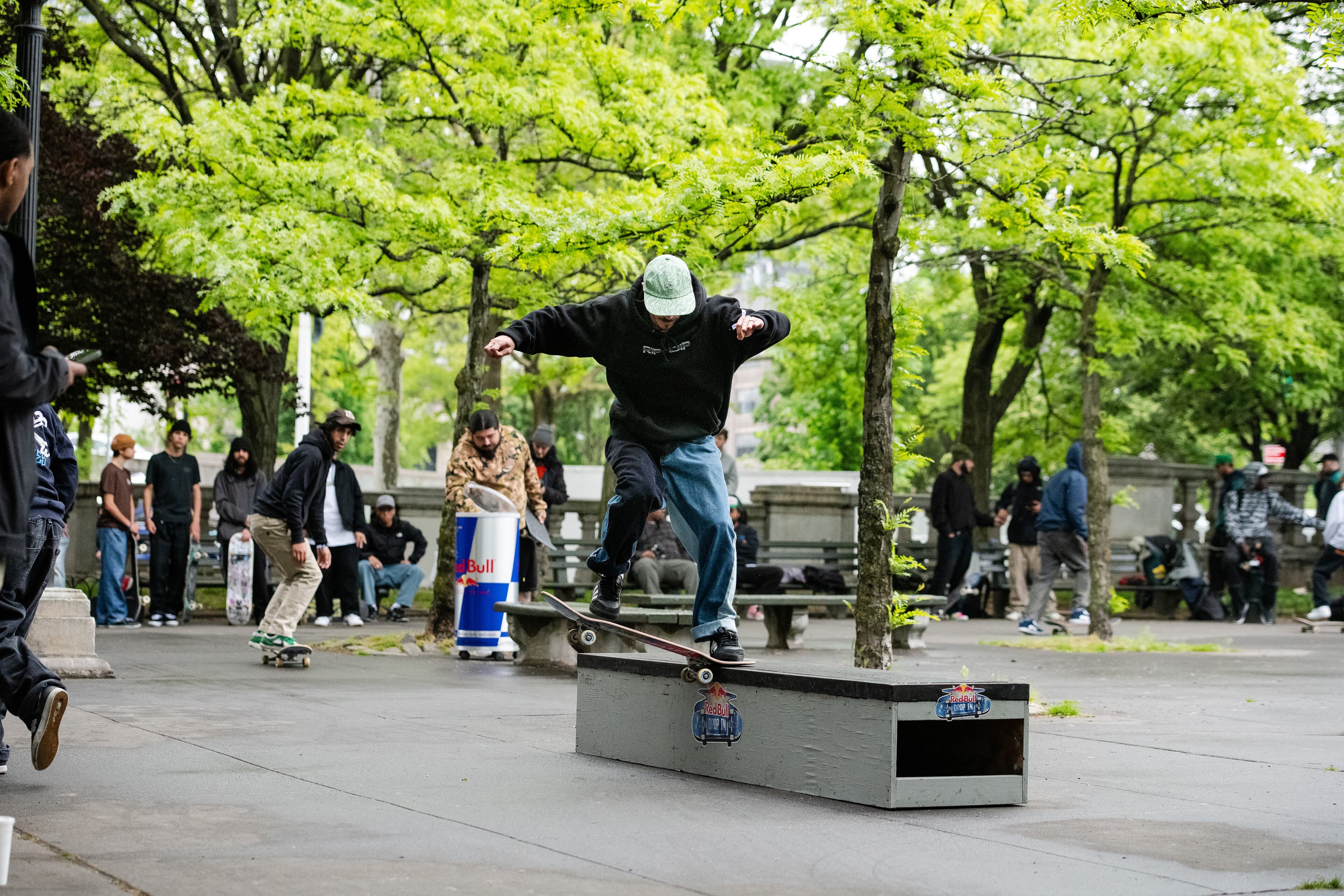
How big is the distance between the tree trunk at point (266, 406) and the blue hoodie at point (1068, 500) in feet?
31.2

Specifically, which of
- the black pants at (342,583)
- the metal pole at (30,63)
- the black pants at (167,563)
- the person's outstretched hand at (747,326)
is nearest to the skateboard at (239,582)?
the black pants at (167,563)

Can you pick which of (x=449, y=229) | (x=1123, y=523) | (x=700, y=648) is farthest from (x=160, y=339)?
(x=1123, y=523)

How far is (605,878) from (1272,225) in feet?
55.8

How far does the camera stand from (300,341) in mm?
27062

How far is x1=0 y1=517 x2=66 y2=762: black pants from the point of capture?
223 inches

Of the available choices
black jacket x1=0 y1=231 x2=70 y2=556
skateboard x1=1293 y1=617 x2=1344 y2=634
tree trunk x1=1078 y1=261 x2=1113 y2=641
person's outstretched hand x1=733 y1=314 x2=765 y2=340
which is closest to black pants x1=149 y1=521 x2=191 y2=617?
tree trunk x1=1078 y1=261 x2=1113 y2=641

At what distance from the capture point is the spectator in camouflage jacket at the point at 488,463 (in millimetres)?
12469

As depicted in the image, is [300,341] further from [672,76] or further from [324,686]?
[324,686]

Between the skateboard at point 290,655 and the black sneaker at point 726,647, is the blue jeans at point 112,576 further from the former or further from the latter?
the black sneaker at point 726,647

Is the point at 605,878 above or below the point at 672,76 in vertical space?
below

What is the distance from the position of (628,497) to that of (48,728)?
257cm

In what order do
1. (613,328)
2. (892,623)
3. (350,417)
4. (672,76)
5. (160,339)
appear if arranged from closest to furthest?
1. (613,328)
2. (892,623)
3. (350,417)
4. (672,76)
5. (160,339)

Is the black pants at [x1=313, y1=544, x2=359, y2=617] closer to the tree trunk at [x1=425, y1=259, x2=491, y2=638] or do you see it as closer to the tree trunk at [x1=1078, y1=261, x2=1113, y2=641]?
the tree trunk at [x1=425, y1=259, x2=491, y2=638]

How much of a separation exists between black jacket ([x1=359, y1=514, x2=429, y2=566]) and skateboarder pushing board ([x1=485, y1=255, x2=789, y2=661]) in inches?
454
